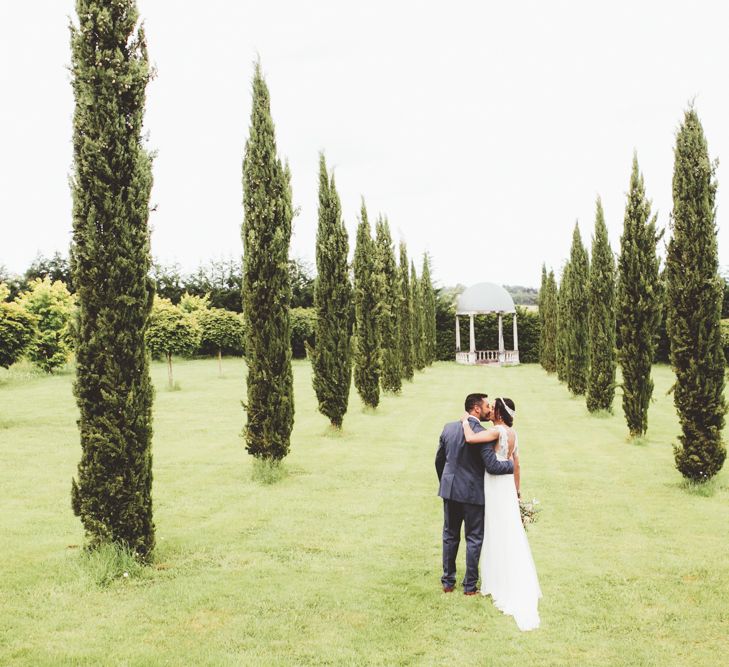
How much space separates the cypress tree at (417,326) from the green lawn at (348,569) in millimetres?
23628

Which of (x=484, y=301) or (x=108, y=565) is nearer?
(x=108, y=565)

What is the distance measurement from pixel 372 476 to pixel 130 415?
6.38m

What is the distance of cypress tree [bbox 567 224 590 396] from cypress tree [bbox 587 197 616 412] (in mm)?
3968

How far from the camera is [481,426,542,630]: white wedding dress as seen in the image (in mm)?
6465

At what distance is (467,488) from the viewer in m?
6.80

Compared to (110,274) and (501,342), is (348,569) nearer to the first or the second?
(110,274)

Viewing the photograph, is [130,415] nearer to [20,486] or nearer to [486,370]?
[20,486]

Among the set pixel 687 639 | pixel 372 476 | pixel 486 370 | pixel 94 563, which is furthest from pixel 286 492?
pixel 486 370

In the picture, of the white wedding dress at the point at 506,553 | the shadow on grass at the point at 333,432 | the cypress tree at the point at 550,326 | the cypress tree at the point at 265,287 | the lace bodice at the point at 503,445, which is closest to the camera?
the white wedding dress at the point at 506,553

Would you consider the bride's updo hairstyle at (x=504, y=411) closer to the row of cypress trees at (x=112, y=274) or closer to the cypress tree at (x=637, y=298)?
the row of cypress trees at (x=112, y=274)

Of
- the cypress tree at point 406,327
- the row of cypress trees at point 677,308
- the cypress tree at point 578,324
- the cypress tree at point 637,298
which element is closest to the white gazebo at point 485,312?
the cypress tree at point 406,327

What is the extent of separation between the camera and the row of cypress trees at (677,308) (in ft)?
38.3

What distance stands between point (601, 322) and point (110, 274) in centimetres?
1699

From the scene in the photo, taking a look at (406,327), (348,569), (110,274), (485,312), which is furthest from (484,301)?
(110,274)
